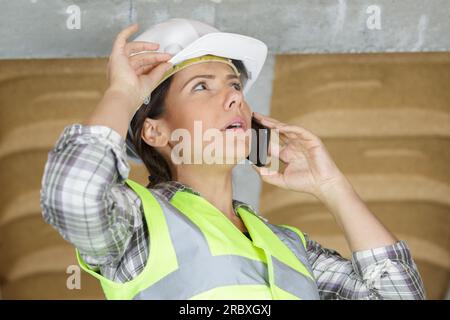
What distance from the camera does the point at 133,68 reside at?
176cm

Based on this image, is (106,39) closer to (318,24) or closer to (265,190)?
(318,24)

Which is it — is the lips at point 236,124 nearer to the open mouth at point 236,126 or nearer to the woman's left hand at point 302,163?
the open mouth at point 236,126

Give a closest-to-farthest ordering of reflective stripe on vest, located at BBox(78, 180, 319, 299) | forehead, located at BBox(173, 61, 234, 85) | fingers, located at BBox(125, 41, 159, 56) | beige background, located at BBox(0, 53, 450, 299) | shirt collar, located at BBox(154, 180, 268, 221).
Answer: reflective stripe on vest, located at BBox(78, 180, 319, 299)
fingers, located at BBox(125, 41, 159, 56)
shirt collar, located at BBox(154, 180, 268, 221)
forehead, located at BBox(173, 61, 234, 85)
beige background, located at BBox(0, 53, 450, 299)

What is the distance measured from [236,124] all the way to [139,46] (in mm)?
335

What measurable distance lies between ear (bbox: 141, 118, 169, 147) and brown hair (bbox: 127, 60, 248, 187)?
12 mm

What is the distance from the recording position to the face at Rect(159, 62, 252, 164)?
1901 millimetres

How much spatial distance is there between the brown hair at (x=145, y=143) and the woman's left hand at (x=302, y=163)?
0.26m

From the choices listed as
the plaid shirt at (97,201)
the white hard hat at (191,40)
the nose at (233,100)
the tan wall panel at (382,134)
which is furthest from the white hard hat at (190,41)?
the tan wall panel at (382,134)

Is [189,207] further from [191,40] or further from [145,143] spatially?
[191,40]

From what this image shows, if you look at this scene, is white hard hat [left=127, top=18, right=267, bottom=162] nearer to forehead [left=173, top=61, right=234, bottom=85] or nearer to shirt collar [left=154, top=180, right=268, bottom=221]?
forehead [left=173, top=61, right=234, bottom=85]

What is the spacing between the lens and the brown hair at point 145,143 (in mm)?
2027

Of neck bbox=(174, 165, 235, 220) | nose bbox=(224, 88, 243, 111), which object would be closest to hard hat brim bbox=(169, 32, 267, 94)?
nose bbox=(224, 88, 243, 111)
